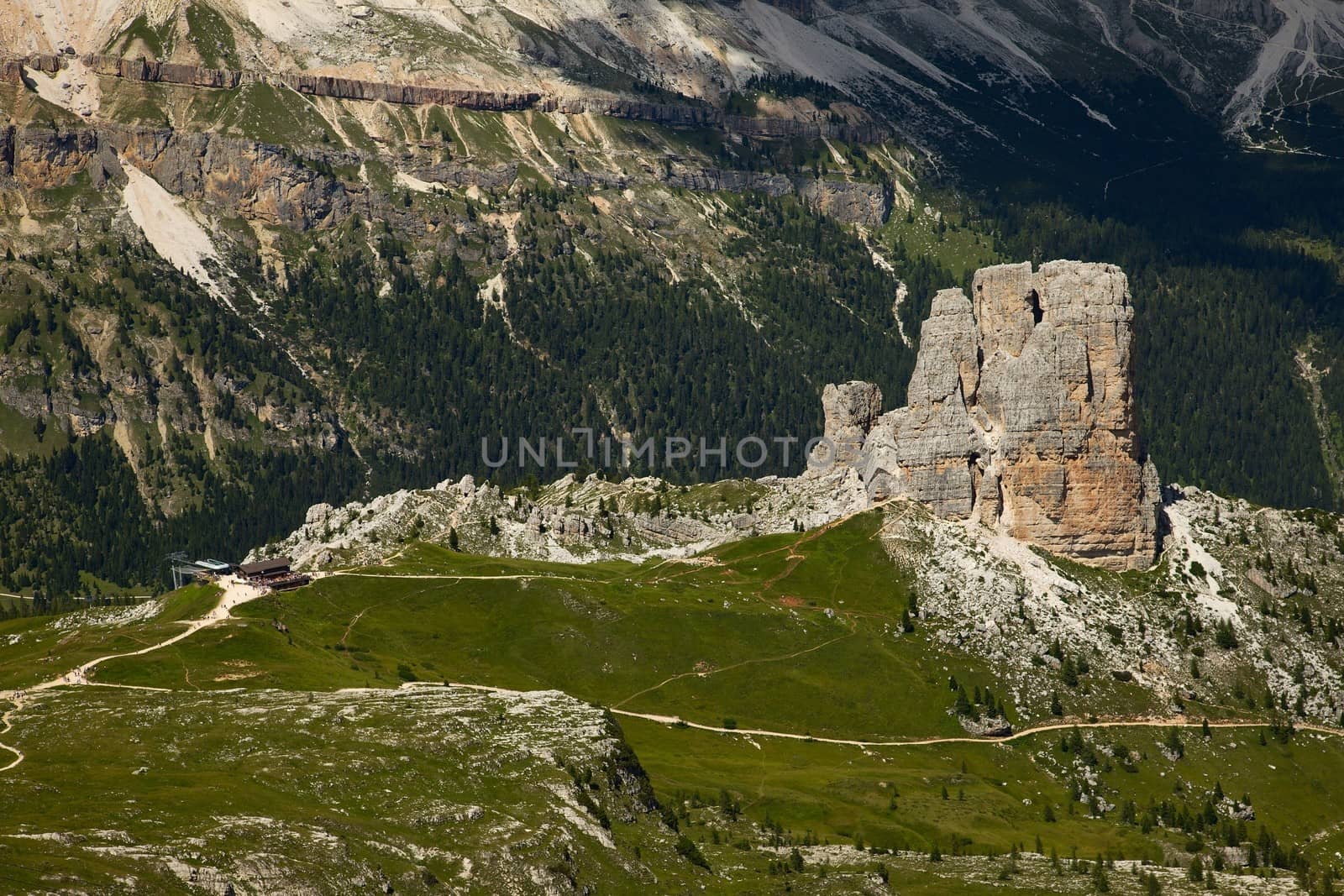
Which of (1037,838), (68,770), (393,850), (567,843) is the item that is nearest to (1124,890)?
(1037,838)

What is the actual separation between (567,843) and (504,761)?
17972 mm

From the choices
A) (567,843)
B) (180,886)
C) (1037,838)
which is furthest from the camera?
(1037,838)

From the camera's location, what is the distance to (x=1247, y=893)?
153m

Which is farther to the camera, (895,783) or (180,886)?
(895,783)

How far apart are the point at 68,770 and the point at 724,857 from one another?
56587 mm

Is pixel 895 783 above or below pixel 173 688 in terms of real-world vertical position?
below

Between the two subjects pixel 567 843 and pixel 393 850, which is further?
pixel 567 843

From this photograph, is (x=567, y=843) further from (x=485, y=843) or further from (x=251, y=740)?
(x=251, y=740)

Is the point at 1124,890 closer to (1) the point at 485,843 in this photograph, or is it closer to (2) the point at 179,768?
(1) the point at 485,843

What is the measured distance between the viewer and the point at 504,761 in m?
159

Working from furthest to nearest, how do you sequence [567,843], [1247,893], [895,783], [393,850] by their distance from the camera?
[895,783], [1247,893], [567,843], [393,850]

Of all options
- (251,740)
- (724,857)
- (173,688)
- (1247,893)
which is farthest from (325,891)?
(1247,893)

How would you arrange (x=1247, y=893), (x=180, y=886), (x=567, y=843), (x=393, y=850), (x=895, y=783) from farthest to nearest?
(x=895, y=783), (x=1247, y=893), (x=567, y=843), (x=393, y=850), (x=180, y=886)

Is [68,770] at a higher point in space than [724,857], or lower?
higher
